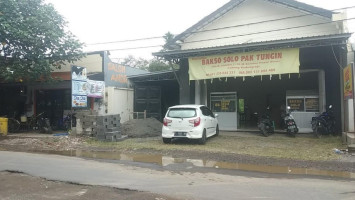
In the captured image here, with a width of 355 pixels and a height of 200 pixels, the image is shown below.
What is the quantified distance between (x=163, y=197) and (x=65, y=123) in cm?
1446

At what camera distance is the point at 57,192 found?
6.14 m

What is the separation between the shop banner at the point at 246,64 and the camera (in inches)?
565

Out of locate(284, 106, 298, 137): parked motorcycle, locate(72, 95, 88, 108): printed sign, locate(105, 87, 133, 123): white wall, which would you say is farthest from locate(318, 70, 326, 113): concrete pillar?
locate(72, 95, 88, 108): printed sign

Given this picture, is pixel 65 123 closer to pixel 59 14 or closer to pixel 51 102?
pixel 51 102

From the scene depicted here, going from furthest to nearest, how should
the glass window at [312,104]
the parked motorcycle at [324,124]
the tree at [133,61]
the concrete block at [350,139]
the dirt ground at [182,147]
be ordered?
1. the tree at [133,61]
2. the glass window at [312,104]
3. the parked motorcycle at [324,124]
4. the concrete block at [350,139]
5. the dirt ground at [182,147]

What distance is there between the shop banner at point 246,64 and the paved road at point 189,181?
8006mm

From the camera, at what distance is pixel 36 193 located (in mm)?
6086

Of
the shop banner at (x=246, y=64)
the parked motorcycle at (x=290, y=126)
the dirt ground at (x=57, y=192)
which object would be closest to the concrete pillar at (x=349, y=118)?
the parked motorcycle at (x=290, y=126)

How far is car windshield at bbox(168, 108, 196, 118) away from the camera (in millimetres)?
12594

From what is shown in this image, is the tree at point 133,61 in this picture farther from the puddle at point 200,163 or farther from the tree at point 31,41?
the puddle at point 200,163

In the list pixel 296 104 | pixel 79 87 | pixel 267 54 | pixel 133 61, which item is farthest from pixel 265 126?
pixel 133 61

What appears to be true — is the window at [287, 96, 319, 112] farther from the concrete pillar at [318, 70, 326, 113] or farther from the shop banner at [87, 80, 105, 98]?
the shop banner at [87, 80, 105, 98]

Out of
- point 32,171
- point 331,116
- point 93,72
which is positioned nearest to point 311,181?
point 32,171

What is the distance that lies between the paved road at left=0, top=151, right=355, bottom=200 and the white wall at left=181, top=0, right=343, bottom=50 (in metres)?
10.6
